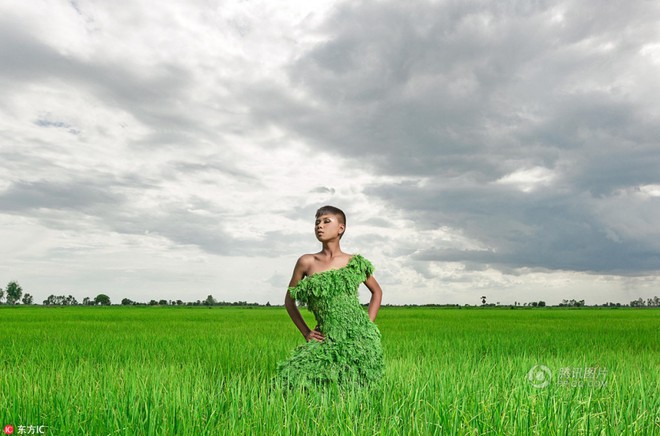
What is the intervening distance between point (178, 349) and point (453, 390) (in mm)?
6243

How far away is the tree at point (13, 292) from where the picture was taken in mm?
135625

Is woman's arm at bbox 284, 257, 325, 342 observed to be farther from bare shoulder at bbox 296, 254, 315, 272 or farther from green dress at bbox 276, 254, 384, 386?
green dress at bbox 276, 254, 384, 386

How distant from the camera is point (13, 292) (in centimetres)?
13775

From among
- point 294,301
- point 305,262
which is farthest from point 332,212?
point 294,301

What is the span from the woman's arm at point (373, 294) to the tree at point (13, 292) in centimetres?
15560

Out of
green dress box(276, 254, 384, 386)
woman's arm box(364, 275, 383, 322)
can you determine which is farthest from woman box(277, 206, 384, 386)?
woman's arm box(364, 275, 383, 322)

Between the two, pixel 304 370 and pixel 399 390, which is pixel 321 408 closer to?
pixel 304 370

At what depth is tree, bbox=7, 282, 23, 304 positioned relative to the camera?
13562 cm

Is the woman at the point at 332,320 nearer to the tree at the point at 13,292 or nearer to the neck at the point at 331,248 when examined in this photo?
the neck at the point at 331,248

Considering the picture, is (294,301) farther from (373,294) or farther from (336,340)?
(373,294)

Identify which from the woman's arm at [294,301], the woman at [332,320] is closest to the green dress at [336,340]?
the woman at [332,320]

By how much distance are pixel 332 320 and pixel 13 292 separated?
6288 inches

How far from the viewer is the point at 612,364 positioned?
738 centimetres

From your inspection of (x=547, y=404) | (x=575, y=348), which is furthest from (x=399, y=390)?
(x=575, y=348)
